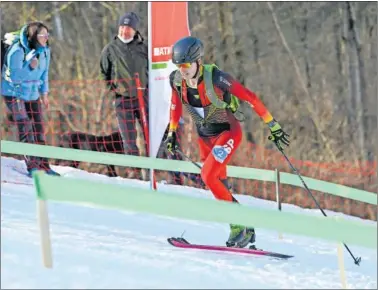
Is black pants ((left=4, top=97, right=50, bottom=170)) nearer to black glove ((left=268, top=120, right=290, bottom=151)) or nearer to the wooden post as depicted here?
black glove ((left=268, top=120, right=290, bottom=151))

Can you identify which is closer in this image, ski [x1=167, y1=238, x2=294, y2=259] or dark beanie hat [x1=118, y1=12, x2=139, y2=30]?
ski [x1=167, y1=238, x2=294, y2=259]

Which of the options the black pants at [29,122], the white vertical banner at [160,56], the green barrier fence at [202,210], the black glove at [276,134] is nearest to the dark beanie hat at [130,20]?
the white vertical banner at [160,56]

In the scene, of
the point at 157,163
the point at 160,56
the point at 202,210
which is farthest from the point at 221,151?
the point at 160,56

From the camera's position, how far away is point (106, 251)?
22.5 ft

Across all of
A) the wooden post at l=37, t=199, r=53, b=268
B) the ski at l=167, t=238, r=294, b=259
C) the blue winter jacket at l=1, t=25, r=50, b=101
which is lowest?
the ski at l=167, t=238, r=294, b=259

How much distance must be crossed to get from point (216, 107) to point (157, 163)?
118 cm

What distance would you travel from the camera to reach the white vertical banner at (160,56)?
34.4ft

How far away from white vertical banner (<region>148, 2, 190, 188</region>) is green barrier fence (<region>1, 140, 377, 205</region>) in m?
1.56

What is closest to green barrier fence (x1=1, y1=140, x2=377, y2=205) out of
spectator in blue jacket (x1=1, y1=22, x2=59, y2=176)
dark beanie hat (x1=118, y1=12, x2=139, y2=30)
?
spectator in blue jacket (x1=1, y1=22, x2=59, y2=176)

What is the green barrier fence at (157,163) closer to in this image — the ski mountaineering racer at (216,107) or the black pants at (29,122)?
the ski mountaineering racer at (216,107)

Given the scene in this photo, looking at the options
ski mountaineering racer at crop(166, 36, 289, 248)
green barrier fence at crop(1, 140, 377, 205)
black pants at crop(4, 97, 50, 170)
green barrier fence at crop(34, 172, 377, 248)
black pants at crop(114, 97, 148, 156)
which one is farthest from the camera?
black pants at crop(114, 97, 148, 156)

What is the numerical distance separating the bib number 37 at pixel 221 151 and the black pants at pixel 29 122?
3461mm

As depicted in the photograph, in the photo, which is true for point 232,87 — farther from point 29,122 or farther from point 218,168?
point 29,122

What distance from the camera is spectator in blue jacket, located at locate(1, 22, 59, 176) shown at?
1055 cm
